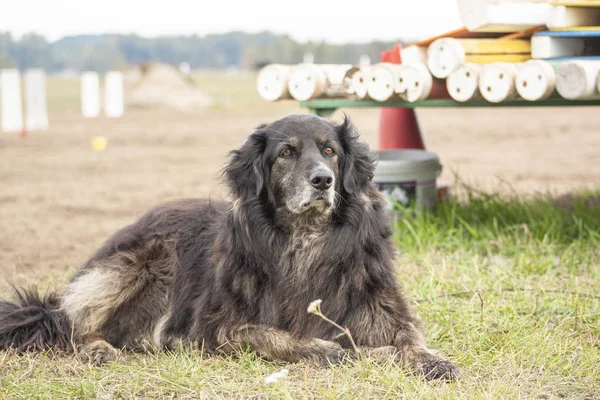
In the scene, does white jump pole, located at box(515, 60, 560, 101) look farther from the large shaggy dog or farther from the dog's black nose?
the dog's black nose

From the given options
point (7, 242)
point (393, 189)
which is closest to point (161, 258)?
point (393, 189)

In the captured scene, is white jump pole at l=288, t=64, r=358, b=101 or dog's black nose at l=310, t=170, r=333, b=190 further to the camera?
white jump pole at l=288, t=64, r=358, b=101

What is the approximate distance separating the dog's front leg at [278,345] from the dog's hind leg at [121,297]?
62 cm

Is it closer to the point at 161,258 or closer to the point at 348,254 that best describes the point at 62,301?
the point at 161,258

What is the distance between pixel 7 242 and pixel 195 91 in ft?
59.8

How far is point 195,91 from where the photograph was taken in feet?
81.1

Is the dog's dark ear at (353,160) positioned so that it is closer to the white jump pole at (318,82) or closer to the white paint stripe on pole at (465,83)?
the white paint stripe on pole at (465,83)

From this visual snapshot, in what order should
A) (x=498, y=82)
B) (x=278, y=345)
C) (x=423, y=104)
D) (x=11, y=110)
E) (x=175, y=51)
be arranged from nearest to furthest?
(x=278, y=345) → (x=498, y=82) → (x=423, y=104) → (x=11, y=110) → (x=175, y=51)

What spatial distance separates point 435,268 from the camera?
534cm

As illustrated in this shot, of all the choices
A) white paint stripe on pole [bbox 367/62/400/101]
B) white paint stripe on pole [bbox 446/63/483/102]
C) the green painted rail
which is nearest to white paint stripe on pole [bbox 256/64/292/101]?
the green painted rail

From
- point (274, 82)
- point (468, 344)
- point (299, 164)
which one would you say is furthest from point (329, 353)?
point (274, 82)

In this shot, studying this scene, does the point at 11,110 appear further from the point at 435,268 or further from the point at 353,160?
the point at 353,160

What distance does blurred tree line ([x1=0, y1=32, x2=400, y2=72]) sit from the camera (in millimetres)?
66750

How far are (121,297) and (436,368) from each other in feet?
5.66
